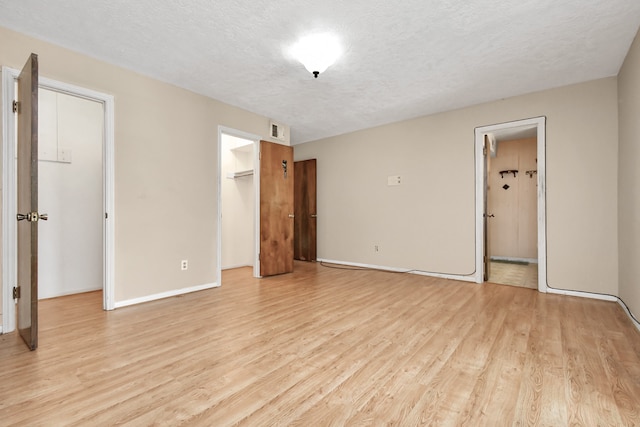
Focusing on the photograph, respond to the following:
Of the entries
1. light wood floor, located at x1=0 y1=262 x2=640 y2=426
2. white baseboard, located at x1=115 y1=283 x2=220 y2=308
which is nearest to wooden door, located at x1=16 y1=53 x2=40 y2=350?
light wood floor, located at x1=0 y1=262 x2=640 y2=426

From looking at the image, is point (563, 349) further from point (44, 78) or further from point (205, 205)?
point (44, 78)

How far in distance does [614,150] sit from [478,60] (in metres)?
1.96

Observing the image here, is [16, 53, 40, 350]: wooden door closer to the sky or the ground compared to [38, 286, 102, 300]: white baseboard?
closer to the sky

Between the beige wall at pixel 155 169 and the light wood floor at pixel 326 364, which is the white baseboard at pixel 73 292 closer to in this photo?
the light wood floor at pixel 326 364

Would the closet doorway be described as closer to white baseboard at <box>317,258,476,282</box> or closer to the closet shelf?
the closet shelf

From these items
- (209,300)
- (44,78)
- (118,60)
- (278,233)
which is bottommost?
(209,300)

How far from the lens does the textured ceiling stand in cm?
224

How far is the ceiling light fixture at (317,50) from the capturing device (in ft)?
8.61

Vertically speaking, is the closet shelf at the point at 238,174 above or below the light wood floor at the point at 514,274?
above

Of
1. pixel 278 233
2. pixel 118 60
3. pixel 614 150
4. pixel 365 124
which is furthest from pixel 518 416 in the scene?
pixel 365 124

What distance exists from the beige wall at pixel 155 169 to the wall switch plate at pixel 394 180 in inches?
114

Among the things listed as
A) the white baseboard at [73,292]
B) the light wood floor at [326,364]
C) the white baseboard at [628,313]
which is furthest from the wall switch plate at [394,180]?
the white baseboard at [73,292]

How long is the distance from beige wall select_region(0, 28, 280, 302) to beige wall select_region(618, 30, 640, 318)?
14.7ft

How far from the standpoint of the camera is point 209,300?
336cm
